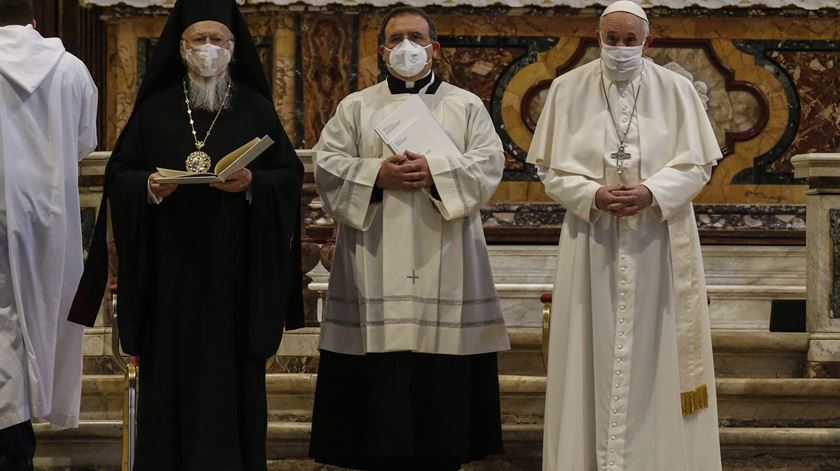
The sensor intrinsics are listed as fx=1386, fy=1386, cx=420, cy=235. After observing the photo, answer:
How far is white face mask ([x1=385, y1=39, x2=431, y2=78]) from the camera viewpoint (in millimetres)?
5777

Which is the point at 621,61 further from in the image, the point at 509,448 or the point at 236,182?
the point at 509,448

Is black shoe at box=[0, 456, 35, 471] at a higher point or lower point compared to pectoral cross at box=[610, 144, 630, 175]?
lower

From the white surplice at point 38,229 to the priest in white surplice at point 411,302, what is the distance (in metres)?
1.07

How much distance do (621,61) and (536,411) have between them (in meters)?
2.11

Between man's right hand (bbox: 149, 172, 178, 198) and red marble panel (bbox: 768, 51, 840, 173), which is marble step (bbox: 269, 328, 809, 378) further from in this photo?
man's right hand (bbox: 149, 172, 178, 198)

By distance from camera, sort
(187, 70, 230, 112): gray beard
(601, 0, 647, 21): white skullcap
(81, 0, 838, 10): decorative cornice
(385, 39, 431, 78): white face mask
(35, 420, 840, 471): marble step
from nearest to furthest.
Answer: (187, 70, 230, 112): gray beard < (601, 0, 647, 21): white skullcap < (385, 39, 431, 78): white face mask < (35, 420, 840, 471): marble step < (81, 0, 838, 10): decorative cornice

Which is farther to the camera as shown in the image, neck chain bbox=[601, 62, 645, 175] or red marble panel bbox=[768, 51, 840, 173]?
red marble panel bbox=[768, 51, 840, 173]

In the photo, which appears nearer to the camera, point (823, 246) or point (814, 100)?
point (823, 246)

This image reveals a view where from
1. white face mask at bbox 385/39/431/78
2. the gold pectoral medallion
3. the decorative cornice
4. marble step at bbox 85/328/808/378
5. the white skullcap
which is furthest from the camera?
the decorative cornice

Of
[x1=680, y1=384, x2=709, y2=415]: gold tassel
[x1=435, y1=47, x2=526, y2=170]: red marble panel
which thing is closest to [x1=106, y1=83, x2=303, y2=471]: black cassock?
[x1=680, y1=384, x2=709, y2=415]: gold tassel

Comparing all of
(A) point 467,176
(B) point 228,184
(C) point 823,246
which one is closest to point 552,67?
(C) point 823,246

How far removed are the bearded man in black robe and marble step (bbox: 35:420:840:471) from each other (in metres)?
1.15

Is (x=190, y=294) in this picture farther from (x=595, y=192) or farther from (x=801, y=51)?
(x=801, y=51)

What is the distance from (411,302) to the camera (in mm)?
5699
